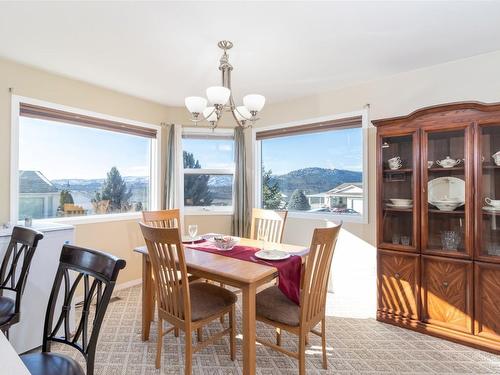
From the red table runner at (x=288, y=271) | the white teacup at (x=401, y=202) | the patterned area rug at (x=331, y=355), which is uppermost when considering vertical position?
the white teacup at (x=401, y=202)

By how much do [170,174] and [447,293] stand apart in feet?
11.1

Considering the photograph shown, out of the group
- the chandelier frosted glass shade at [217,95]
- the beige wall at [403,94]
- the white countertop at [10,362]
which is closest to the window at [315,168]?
the beige wall at [403,94]

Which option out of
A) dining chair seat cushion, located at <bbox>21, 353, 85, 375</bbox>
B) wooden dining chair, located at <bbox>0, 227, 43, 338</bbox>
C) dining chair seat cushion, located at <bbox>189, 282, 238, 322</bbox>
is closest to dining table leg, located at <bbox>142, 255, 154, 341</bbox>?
dining chair seat cushion, located at <bbox>189, 282, 238, 322</bbox>

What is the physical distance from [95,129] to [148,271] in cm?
201

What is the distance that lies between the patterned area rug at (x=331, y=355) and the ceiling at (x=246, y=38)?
249cm

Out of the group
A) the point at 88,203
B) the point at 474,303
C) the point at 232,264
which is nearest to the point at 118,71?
the point at 88,203

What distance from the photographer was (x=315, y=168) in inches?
150

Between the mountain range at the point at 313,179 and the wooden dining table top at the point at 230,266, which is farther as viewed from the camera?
the mountain range at the point at 313,179

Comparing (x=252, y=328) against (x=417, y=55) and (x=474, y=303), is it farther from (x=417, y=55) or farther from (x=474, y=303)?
(x=417, y=55)

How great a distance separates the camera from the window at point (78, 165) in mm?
2932

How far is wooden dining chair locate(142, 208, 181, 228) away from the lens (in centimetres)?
293

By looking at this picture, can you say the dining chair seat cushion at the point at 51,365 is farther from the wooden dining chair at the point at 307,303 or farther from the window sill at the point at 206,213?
the window sill at the point at 206,213

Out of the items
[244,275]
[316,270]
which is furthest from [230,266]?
[316,270]

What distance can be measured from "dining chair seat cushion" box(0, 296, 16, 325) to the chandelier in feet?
5.71
